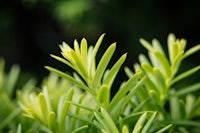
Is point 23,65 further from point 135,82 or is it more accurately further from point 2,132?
point 135,82

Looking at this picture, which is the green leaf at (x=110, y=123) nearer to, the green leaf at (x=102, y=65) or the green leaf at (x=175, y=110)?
the green leaf at (x=102, y=65)

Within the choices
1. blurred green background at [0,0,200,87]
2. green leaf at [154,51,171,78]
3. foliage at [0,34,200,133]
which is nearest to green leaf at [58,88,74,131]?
foliage at [0,34,200,133]

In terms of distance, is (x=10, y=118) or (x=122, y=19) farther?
(x=122, y=19)

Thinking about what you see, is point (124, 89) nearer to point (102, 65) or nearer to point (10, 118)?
point (102, 65)

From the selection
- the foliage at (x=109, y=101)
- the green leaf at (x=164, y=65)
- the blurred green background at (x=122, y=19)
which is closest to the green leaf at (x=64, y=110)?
the foliage at (x=109, y=101)

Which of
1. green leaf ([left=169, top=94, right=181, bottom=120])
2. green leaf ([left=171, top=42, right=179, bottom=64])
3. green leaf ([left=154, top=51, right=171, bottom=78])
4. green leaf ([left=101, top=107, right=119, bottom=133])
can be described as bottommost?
green leaf ([left=101, top=107, right=119, bottom=133])

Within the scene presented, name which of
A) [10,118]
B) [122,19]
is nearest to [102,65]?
[10,118]

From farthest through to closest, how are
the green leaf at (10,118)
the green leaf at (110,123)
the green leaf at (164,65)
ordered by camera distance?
1. the green leaf at (10,118)
2. the green leaf at (164,65)
3. the green leaf at (110,123)

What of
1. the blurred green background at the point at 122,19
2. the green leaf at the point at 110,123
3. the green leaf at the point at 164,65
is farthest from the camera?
the blurred green background at the point at 122,19

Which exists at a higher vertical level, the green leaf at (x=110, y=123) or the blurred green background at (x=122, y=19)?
the blurred green background at (x=122, y=19)

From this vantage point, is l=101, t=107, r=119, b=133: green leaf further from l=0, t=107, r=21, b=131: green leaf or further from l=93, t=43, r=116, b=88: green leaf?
l=0, t=107, r=21, b=131: green leaf

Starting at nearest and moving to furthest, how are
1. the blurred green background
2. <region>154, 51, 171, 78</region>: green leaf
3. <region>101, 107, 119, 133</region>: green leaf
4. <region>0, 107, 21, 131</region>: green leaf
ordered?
1. <region>101, 107, 119, 133</region>: green leaf
2. <region>154, 51, 171, 78</region>: green leaf
3. <region>0, 107, 21, 131</region>: green leaf
4. the blurred green background

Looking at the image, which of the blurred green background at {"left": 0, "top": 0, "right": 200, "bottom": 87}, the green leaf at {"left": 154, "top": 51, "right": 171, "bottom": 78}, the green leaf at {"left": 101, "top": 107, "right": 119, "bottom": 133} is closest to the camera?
the green leaf at {"left": 101, "top": 107, "right": 119, "bottom": 133}

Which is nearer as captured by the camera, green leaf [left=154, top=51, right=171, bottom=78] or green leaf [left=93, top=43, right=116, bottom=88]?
green leaf [left=93, top=43, right=116, bottom=88]
